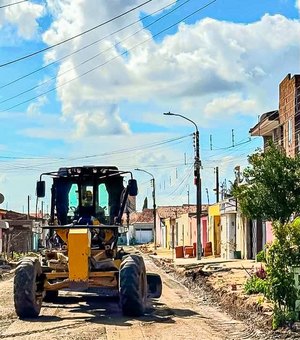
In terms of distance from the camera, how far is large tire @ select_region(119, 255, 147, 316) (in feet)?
50.8

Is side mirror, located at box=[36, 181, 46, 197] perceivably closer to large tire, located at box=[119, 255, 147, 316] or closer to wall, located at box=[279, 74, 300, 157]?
large tire, located at box=[119, 255, 147, 316]

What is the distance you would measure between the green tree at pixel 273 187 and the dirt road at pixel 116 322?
5.60 meters

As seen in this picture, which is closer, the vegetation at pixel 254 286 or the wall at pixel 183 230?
the vegetation at pixel 254 286

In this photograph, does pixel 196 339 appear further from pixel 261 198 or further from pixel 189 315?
pixel 261 198

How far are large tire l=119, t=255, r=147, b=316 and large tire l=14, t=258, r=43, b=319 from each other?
5.99ft

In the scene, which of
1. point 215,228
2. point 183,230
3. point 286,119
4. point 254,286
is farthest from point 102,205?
point 183,230

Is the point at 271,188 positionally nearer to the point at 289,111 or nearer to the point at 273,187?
the point at 273,187

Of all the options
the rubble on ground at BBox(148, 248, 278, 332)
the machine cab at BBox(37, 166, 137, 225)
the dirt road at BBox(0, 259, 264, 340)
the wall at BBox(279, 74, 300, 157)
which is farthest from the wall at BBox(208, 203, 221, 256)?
the machine cab at BBox(37, 166, 137, 225)

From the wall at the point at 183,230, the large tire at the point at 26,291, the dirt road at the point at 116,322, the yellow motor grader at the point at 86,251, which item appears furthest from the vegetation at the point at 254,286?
the wall at the point at 183,230

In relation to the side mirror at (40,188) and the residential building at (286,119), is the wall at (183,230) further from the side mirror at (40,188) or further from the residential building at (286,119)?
the side mirror at (40,188)

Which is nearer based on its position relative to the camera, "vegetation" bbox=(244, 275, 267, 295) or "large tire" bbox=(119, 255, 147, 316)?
"large tire" bbox=(119, 255, 147, 316)

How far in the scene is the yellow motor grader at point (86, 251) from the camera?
15.7m

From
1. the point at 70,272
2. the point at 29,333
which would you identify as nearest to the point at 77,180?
the point at 70,272

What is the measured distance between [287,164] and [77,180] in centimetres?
853
